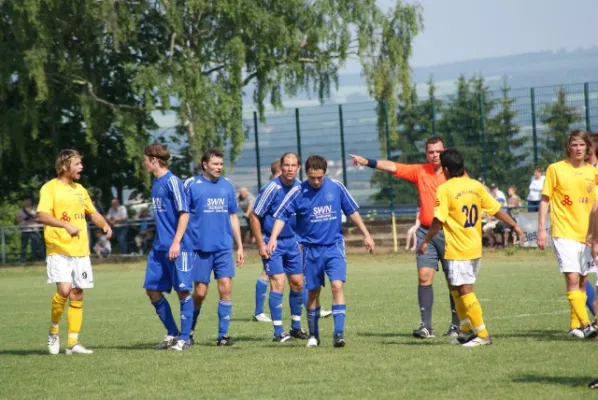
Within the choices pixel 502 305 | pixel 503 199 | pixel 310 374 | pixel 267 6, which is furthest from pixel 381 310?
pixel 267 6

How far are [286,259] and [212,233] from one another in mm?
1433

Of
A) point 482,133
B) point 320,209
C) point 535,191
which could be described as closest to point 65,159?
point 320,209

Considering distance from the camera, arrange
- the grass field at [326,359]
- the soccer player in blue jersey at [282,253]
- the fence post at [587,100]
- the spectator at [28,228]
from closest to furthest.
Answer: the grass field at [326,359] → the soccer player in blue jersey at [282,253] → the fence post at [587,100] → the spectator at [28,228]

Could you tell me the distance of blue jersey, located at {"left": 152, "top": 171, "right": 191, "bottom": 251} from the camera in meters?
12.5

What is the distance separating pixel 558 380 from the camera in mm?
9195

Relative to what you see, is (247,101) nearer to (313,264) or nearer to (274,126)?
(274,126)

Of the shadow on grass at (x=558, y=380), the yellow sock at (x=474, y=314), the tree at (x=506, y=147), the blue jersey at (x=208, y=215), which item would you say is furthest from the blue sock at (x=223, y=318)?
the tree at (x=506, y=147)

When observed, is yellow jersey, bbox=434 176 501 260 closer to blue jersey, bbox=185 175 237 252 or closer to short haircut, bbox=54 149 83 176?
blue jersey, bbox=185 175 237 252

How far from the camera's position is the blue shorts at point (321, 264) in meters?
12.2

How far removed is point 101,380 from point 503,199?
73.9 feet

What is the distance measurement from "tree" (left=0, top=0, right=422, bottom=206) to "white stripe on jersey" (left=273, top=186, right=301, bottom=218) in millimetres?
21954

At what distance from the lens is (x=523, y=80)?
1762 inches

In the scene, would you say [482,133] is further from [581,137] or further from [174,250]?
[174,250]

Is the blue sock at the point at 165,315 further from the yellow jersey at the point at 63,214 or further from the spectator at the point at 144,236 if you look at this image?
the spectator at the point at 144,236
